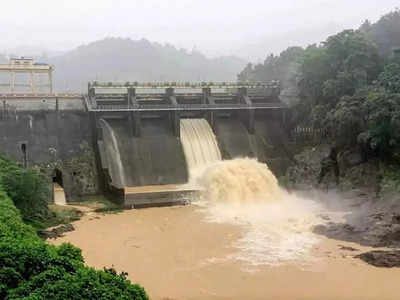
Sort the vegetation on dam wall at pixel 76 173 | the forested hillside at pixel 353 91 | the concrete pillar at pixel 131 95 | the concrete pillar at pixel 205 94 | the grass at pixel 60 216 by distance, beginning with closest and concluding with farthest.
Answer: the grass at pixel 60 216, the forested hillside at pixel 353 91, the vegetation on dam wall at pixel 76 173, the concrete pillar at pixel 131 95, the concrete pillar at pixel 205 94

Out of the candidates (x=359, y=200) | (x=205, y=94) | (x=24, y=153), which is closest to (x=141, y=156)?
(x=24, y=153)

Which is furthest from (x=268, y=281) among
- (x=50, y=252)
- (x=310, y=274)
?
(x=50, y=252)

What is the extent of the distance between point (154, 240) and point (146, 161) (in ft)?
29.0

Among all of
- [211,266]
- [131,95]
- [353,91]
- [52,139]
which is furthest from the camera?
[131,95]

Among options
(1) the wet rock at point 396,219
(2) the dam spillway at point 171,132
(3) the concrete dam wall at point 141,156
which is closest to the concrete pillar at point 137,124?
(2) the dam spillway at point 171,132

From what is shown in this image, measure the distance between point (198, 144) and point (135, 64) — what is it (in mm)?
85891

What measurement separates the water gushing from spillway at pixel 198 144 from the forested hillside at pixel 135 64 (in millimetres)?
69789

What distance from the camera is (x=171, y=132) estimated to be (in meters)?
28.7

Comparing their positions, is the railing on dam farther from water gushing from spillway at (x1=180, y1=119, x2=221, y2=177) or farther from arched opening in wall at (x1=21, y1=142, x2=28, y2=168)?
arched opening in wall at (x1=21, y1=142, x2=28, y2=168)

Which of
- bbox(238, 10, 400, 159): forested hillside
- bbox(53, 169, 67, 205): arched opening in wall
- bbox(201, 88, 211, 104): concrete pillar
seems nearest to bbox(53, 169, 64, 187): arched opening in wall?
bbox(53, 169, 67, 205): arched opening in wall

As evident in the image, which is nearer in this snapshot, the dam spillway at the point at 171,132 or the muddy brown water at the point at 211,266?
the muddy brown water at the point at 211,266

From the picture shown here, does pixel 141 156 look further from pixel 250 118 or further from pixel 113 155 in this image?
pixel 250 118

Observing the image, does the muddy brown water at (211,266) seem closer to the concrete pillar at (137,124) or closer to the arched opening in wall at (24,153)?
the arched opening in wall at (24,153)

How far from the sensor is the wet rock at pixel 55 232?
19.1 m
